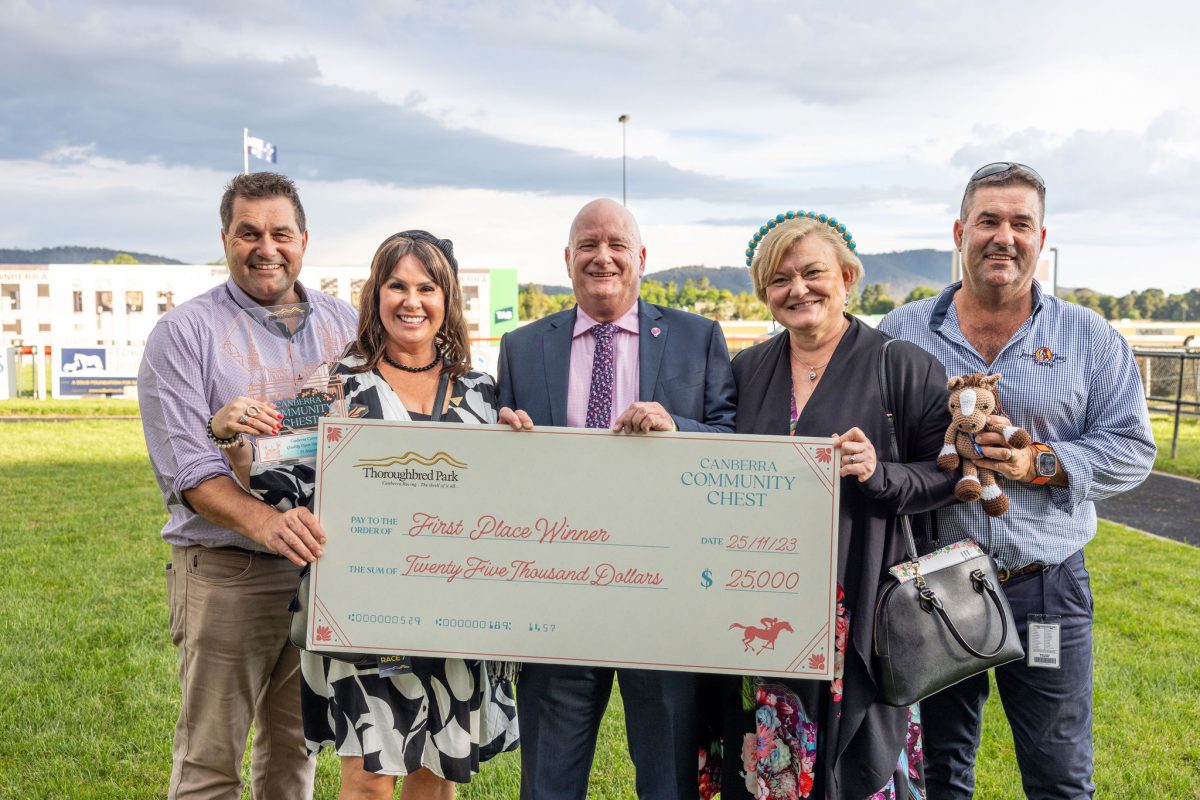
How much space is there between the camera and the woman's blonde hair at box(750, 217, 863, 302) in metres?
2.91

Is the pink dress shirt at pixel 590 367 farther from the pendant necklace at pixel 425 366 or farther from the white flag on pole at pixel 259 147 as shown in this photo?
the white flag on pole at pixel 259 147

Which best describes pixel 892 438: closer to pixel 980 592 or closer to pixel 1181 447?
pixel 980 592

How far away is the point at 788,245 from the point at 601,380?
820 millimetres

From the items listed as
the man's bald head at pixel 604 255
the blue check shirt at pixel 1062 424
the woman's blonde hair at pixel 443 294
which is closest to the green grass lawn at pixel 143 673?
the blue check shirt at pixel 1062 424

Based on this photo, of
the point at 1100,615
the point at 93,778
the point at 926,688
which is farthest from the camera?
the point at 1100,615

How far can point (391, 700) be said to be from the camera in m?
2.97

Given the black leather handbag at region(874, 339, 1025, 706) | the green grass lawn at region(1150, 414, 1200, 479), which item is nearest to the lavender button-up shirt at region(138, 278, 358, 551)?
the black leather handbag at region(874, 339, 1025, 706)

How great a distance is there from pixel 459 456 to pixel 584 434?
41 centimetres

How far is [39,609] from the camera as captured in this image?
663 cm

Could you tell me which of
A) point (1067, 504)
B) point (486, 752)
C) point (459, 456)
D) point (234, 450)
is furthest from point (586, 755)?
point (1067, 504)

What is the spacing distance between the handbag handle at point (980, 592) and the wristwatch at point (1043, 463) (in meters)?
0.39

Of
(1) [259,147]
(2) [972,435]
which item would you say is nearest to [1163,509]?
(2) [972,435]

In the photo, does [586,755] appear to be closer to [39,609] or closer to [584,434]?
[584,434]

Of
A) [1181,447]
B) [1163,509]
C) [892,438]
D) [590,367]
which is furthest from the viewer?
[1181,447]
